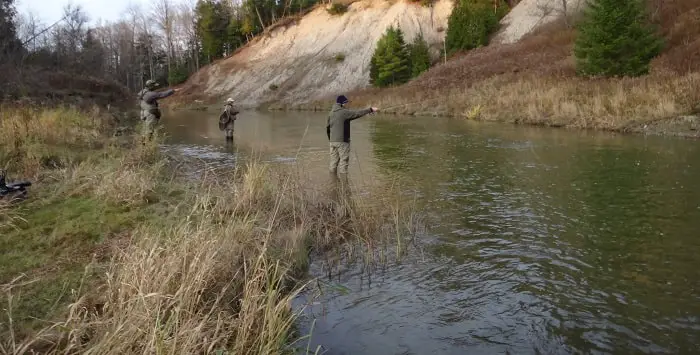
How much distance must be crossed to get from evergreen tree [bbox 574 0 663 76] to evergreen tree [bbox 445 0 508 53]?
21030mm

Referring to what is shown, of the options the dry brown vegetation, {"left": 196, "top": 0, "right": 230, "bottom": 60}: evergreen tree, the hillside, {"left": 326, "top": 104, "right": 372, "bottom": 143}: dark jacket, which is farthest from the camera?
{"left": 196, "top": 0, "right": 230, "bottom": 60}: evergreen tree

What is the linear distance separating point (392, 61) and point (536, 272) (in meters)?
44.8

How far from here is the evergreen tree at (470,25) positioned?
47188 millimetres

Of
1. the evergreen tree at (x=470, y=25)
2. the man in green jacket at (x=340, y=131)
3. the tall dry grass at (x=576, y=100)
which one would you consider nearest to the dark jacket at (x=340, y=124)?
the man in green jacket at (x=340, y=131)

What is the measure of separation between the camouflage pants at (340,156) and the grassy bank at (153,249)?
7.44 ft

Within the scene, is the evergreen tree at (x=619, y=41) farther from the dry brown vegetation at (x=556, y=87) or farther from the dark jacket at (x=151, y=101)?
the dark jacket at (x=151, y=101)

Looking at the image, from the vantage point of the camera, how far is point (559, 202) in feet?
32.0

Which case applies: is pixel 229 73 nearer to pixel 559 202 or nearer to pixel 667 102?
pixel 667 102

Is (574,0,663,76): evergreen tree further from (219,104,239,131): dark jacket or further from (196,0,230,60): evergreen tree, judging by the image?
(196,0,230,60): evergreen tree

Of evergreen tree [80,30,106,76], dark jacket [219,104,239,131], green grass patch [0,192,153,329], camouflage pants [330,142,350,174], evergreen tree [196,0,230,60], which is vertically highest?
evergreen tree [196,0,230,60]

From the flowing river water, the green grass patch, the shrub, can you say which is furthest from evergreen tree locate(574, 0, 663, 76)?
the shrub

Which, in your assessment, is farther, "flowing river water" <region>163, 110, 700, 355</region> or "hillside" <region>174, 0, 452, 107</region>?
"hillside" <region>174, 0, 452, 107</region>

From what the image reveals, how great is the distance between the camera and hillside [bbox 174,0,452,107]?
5588cm

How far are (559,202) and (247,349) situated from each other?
7.39 m
